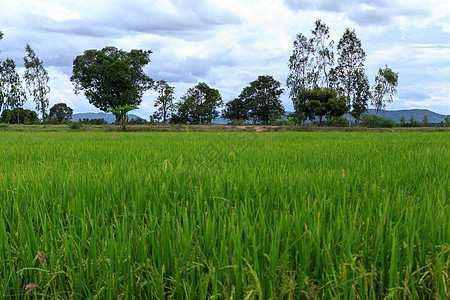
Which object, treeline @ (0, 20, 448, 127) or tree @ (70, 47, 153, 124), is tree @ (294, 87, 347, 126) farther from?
tree @ (70, 47, 153, 124)

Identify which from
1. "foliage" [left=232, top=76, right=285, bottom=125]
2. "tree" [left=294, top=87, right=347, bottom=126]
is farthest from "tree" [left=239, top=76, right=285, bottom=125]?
"tree" [left=294, top=87, right=347, bottom=126]

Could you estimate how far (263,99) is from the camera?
130 ft

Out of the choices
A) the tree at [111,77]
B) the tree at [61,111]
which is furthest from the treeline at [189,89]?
the tree at [61,111]

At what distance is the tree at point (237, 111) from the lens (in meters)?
41.1

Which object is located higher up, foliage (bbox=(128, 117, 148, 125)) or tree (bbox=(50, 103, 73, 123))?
tree (bbox=(50, 103, 73, 123))

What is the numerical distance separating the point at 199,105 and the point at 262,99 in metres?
8.99

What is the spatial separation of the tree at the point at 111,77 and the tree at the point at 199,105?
5.05 meters

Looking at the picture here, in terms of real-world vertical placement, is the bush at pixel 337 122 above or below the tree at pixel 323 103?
below

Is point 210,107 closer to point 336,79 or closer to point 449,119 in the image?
point 336,79

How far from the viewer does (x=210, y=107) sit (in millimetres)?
36594

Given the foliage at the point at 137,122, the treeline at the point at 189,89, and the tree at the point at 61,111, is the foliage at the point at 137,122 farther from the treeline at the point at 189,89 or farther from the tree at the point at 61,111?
the tree at the point at 61,111

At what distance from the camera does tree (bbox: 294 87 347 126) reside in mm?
25391

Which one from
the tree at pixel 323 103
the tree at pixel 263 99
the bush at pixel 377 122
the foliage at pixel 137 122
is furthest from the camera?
the tree at pixel 263 99

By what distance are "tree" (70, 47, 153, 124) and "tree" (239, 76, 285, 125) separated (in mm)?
13777
